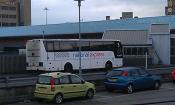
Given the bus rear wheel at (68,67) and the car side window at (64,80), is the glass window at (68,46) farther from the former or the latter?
the car side window at (64,80)

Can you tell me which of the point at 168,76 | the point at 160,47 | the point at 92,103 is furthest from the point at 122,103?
the point at 160,47

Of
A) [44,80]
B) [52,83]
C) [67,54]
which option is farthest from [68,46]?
[52,83]

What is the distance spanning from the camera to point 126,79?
87.2 feet

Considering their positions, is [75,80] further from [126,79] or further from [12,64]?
[12,64]

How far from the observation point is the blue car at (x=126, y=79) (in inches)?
1046

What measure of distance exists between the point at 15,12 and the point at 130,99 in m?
147

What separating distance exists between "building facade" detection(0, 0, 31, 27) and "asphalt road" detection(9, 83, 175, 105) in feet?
454

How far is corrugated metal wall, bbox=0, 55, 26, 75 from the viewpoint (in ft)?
134

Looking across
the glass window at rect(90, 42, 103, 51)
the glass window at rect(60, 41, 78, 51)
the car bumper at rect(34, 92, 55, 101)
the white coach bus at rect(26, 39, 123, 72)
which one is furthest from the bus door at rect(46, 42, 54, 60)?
the car bumper at rect(34, 92, 55, 101)

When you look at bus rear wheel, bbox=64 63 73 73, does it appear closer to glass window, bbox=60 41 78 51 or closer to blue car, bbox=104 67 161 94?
glass window, bbox=60 41 78 51

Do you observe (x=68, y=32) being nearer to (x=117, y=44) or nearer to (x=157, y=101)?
(x=117, y=44)

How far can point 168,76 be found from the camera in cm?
3538

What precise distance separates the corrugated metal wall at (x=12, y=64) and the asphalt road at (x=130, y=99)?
15.6 m

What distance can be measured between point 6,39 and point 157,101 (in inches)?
3818
